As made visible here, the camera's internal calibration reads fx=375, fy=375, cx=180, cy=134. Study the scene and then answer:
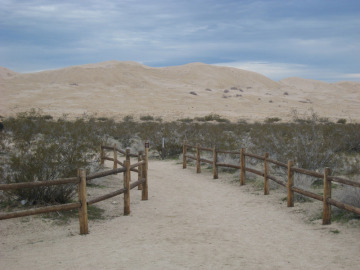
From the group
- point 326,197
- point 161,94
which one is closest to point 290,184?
point 326,197

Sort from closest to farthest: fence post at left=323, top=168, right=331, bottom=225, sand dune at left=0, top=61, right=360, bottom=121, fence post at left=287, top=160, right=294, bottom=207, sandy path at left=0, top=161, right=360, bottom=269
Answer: sandy path at left=0, top=161, right=360, bottom=269, fence post at left=323, top=168, right=331, bottom=225, fence post at left=287, top=160, right=294, bottom=207, sand dune at left=0, top=61, right=360, bottom=121

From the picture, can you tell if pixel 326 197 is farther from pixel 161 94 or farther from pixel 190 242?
pixel 161 94

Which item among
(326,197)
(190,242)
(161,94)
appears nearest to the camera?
(190,242)

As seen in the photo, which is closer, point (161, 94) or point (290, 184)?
point (290, 184)

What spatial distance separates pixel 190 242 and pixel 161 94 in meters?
59.2

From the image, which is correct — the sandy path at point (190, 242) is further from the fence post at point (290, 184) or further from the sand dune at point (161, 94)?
the sand dune at point (161, 94)

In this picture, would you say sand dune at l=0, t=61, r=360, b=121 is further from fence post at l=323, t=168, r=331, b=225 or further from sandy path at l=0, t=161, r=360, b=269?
fence post at l=323, t=168, r=331, b=225

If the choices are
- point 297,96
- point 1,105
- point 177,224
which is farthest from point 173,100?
point 177,224

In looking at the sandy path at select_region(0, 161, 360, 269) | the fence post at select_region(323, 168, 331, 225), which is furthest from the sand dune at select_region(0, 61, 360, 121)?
the fence post at select_region(323, 168, 331, 225)

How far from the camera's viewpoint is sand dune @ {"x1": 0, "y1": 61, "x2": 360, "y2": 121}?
5088 centimetres

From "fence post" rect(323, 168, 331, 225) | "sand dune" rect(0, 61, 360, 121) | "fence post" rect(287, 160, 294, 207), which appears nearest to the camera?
"fence post" rect(323, 168, 331, 225)

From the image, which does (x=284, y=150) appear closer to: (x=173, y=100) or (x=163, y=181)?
(x=163, y=181)

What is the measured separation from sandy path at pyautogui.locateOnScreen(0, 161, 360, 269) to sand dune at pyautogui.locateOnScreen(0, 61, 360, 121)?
3657 cm

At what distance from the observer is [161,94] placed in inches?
2549
